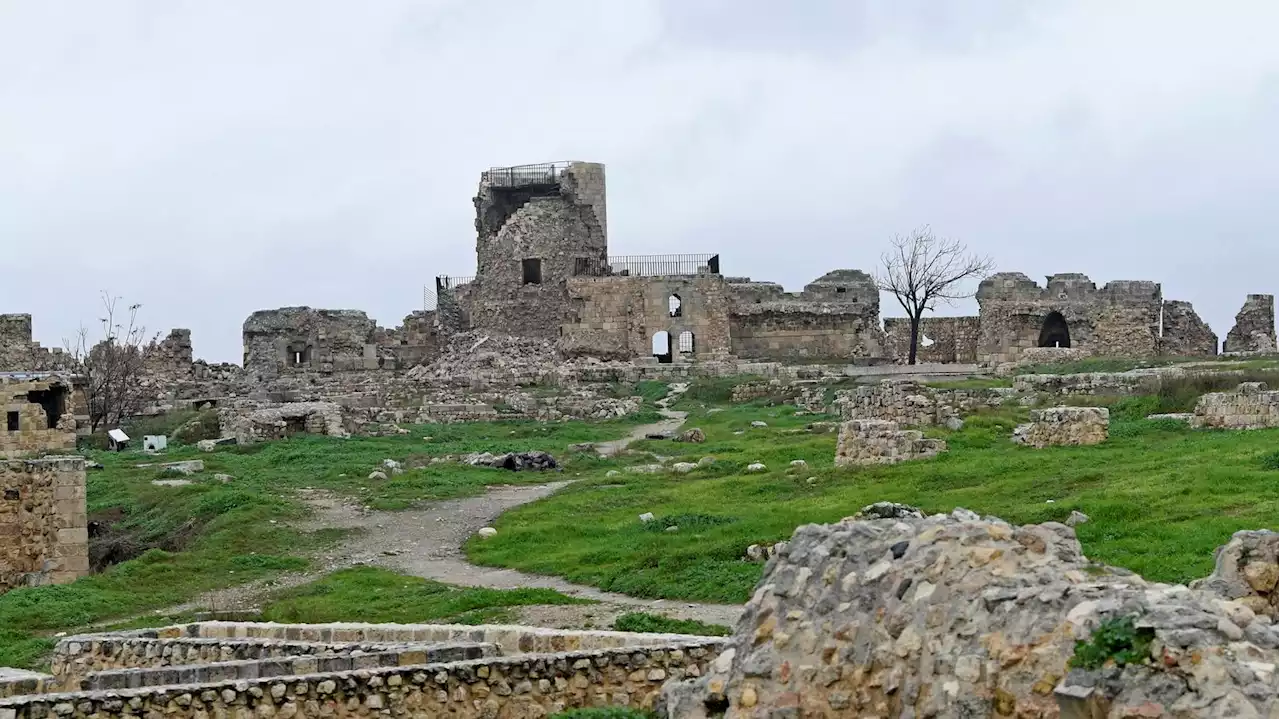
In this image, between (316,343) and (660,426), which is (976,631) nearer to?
(660,426)

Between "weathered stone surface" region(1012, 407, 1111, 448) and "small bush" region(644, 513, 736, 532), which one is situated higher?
"weathered stone surface" region(1012, 407, 1111, 448)

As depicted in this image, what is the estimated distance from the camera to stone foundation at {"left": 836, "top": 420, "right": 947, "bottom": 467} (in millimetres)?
24922

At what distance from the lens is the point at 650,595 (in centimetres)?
1845

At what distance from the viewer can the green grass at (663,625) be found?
15406 mm

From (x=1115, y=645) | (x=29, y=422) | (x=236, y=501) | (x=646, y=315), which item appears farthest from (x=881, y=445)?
(x=646, y=315)

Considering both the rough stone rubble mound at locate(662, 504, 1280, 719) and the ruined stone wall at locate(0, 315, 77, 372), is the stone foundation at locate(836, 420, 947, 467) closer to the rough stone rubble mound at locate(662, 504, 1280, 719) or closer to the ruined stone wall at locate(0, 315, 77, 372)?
the rough stone rubble mound at locate(662, 504, 1280, 719)

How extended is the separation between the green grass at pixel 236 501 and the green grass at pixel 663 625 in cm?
595

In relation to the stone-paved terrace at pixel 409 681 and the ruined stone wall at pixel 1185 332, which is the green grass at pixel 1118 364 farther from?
the stone-paved terrace at pixel 409 681

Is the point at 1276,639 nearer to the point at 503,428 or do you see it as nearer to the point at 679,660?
the point at 679,660

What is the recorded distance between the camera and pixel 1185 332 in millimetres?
51656

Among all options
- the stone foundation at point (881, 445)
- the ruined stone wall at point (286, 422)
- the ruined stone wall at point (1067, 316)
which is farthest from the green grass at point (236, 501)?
the ruined stone wall at point (1067, 316)

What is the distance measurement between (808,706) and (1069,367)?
33629 mm

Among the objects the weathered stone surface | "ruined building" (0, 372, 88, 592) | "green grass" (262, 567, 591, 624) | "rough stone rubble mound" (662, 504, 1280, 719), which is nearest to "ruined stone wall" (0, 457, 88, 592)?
"ruined building" (0, 372, 88, 592)

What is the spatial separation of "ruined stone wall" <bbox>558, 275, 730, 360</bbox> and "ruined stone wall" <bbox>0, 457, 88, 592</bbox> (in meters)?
26.5
